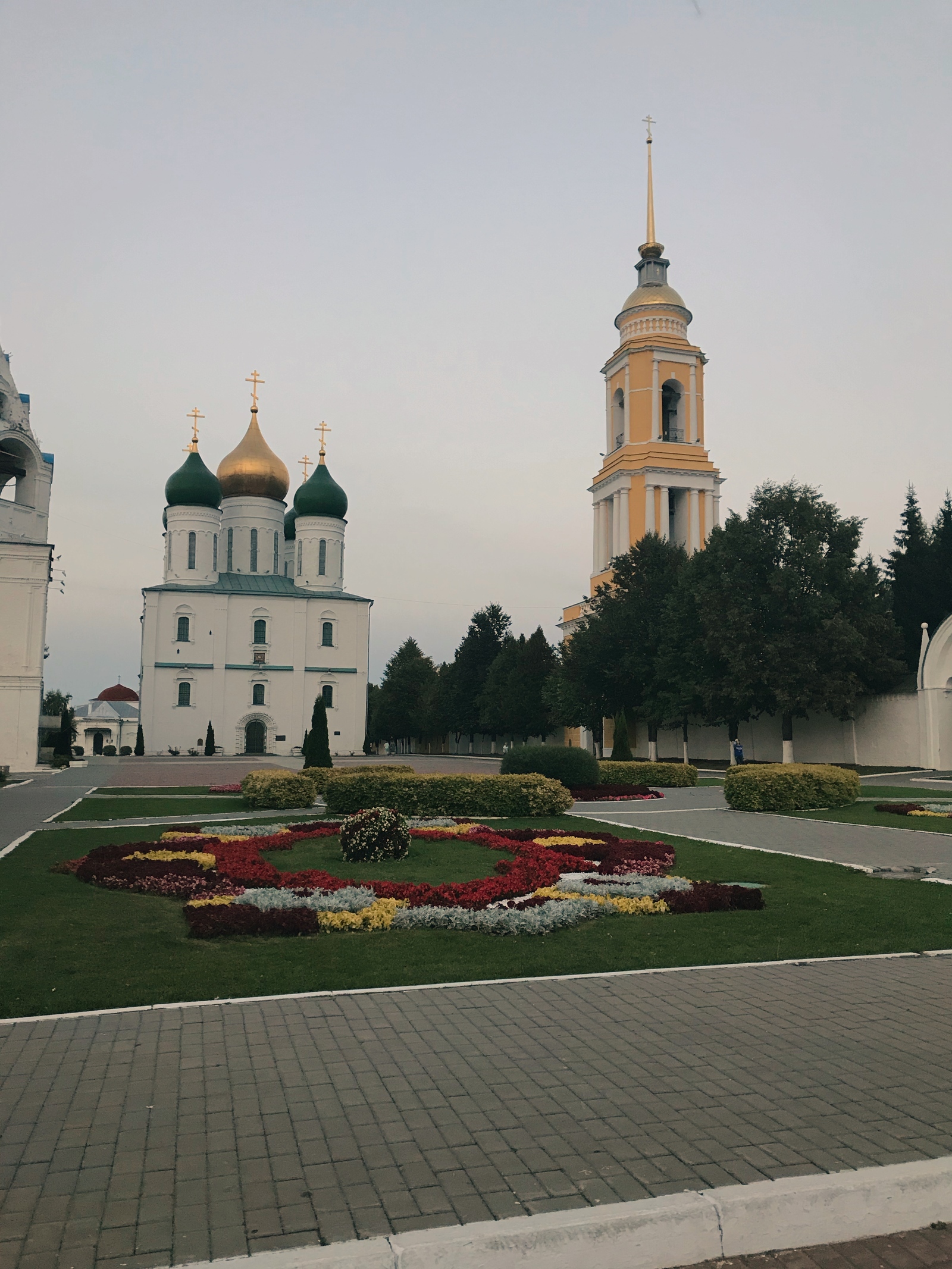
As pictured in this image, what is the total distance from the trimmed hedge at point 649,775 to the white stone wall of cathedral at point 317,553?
4106 cm

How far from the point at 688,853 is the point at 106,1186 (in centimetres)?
1095

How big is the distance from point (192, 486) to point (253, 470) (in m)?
5.27

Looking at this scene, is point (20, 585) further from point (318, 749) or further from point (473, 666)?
point (473, 666)

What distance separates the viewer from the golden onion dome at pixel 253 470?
220 feet

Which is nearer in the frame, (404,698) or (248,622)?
A: (248,622)

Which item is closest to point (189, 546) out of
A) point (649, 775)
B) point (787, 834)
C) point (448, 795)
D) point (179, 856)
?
point (649, 775)

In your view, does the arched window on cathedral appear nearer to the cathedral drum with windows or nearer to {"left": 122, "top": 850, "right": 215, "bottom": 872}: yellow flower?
the cathedral drum with windows

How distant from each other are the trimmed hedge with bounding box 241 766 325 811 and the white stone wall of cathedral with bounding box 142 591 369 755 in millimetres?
39925

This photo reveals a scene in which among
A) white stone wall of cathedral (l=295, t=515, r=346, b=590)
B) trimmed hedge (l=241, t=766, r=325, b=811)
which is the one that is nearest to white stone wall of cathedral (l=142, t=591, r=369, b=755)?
white stone wall of cathedral (l=295, t=515, r=346, b=590)

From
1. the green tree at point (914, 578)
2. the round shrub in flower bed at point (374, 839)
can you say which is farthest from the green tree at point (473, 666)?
the round shrub in flower bed at point (374, 839)

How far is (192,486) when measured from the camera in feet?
208

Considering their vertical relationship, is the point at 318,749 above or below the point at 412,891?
above

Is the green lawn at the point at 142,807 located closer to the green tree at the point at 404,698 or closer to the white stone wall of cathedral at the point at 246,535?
the white stone wall of cathedral at the point at 246,535

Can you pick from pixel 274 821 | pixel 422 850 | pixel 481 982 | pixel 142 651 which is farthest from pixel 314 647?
pixel 481 982
